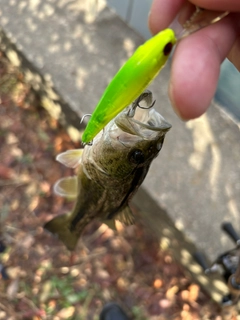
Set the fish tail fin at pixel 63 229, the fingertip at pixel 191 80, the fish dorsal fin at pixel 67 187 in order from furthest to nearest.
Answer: the fish tail fin at pixel 63 229 → the fish dorsal fin at pixel 67 187 → the fingertip at pixel 191 80

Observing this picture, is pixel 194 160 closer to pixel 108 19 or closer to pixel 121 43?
pixel 121 43

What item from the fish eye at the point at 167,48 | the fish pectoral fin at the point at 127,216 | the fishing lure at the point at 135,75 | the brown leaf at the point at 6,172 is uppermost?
the fish eye at the point at 167,48

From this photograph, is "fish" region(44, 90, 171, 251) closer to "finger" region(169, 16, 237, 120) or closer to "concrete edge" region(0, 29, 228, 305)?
"finger" region(169, 16, 237, 120)

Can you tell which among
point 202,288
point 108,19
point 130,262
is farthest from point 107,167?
point 108,19

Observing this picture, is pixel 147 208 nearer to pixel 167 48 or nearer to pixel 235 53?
pixel 235 53

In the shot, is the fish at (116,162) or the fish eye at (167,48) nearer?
the fish eye at (167,48)

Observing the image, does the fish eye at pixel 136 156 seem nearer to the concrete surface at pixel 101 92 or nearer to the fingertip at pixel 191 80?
the fingertip at pixel 191 80

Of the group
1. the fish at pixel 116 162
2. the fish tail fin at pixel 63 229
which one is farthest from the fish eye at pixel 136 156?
the fish tail fin at pixel 63 229
